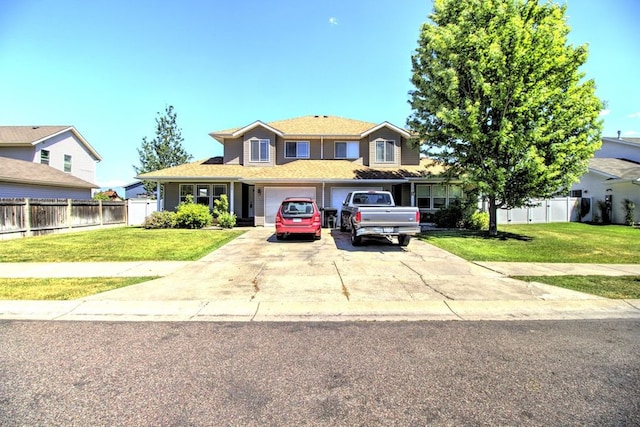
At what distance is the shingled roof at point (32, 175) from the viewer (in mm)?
19078

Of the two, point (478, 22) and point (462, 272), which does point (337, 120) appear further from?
point (462, 272)

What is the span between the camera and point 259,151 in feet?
71.8

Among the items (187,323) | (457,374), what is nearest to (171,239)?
(187,323)

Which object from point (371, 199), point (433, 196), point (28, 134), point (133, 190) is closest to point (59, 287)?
point (371, 199)

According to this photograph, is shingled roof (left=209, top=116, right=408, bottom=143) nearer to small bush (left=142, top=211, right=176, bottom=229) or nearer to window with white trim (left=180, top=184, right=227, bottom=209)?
window with white trim (left=180, top=184, right=227, bottom=209)

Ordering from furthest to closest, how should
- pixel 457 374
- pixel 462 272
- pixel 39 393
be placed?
pixel 462 272
pixel 457 374
pixel 39 393

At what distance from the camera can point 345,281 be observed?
754cm

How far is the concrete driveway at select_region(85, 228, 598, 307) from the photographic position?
638 centimetres

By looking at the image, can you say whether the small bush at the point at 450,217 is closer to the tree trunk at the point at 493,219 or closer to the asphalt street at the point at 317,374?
the tree trunk at the point at 493,219

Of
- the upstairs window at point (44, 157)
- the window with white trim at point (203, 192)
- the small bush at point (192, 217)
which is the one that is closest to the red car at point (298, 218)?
the small bush at point (192, 217)

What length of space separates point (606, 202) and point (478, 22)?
55.1 feet

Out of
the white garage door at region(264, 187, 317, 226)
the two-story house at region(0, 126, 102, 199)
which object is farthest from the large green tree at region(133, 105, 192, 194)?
the white garage door at region(264, 187, 317, 226)

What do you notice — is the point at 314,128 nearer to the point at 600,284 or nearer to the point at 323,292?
the point at 323,292

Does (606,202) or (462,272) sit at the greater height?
(606,202)
